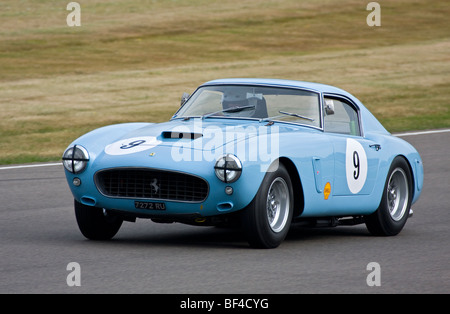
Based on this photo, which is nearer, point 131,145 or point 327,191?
point 131,145

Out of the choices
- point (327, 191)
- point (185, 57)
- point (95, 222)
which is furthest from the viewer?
point (185, 57)

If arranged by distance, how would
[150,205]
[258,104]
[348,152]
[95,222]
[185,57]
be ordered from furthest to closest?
[185,57] < [258,104] < [348,152] < [95,222] < [150,205]

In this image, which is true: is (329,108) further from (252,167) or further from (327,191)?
(252,167)

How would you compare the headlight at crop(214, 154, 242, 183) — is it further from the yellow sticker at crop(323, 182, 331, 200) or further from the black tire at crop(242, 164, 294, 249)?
the yellow sticker at crop(323, 182, 331, 200)

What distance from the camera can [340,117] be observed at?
8.61 metres

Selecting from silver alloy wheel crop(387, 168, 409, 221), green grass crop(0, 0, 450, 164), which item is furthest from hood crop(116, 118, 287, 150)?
green grass crop(0, 0, 450, 164)

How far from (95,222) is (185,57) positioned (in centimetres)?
1902

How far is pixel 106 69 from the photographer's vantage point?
80.6 ft

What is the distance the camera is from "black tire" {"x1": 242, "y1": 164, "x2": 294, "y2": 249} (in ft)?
23.1

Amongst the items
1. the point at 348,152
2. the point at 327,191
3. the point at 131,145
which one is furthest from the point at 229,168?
the point at 348,152

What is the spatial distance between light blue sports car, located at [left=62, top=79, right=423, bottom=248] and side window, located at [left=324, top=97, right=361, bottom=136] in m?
0.01
